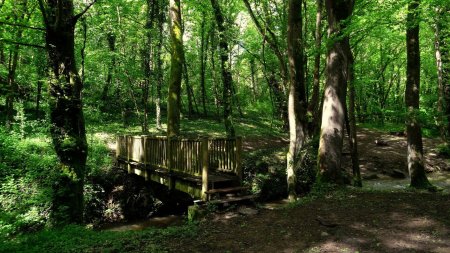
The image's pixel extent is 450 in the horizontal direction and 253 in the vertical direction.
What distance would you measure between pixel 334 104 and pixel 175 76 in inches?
275

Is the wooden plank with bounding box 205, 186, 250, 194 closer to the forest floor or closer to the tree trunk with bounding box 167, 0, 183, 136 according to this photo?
the forest floor

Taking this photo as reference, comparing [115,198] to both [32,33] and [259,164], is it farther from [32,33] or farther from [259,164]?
[32,33]

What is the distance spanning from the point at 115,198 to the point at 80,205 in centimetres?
551

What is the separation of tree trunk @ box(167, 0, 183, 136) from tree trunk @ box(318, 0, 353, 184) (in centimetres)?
629

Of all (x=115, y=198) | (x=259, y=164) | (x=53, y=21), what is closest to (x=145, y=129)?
(x=115, y=198)

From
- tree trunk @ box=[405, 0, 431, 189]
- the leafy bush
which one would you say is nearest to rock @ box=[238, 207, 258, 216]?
the leafy bush

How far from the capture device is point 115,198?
41.5ft

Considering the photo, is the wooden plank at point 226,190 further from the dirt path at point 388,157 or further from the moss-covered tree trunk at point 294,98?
the dirt path at point 388,157

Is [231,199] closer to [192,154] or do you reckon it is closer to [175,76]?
[192,154]

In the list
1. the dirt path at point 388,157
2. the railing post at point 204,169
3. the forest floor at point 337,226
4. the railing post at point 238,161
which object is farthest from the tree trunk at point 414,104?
the railing post at point 204,169

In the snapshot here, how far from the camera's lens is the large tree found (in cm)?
704

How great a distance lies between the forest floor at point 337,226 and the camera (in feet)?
15.7

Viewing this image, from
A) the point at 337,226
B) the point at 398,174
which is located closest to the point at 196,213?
the point at 337,226

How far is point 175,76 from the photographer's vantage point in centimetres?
1330
